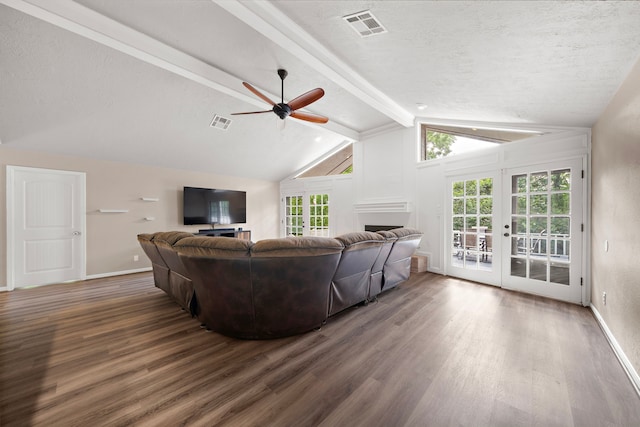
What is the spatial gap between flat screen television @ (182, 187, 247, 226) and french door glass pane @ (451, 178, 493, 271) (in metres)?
5.09

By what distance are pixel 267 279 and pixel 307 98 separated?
2.14 m

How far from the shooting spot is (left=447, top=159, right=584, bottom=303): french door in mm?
3277

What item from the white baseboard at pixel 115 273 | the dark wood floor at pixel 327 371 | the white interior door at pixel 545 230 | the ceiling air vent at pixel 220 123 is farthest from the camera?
the white baseboard at pixel 115 273

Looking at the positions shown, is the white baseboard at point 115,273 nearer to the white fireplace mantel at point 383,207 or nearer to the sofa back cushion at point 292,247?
the sofa back cushion at point 292,247

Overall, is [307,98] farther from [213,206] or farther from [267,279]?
[213,206]

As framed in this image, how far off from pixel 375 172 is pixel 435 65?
335 centimetres

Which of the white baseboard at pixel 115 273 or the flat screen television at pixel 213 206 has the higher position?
the flat screen television at pixel 213 206

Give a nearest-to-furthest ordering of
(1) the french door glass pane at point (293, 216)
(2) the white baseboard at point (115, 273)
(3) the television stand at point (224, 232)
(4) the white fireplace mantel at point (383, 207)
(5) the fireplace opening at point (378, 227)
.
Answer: (2) the white baseboard at point (115, 273) → (4) the white fireplace mantel at point (383, 207) → (5) the fireplace opening at point (378, 227) → (3) the television stand at point (224, 232) → (1) the french door glass pane at point (293, 216)

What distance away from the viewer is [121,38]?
8.27 ft

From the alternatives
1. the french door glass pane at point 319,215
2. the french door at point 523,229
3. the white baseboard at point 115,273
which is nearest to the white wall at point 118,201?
the white baseboard at point 115,273

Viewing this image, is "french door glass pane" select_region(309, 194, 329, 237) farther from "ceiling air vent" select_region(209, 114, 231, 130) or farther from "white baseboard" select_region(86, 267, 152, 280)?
"white baseboard" select_region(86, 267, 152, 280)

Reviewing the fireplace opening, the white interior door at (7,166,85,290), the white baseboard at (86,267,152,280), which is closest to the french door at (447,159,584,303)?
the fireplace opening

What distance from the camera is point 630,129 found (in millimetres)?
1915

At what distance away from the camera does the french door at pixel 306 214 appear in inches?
275
